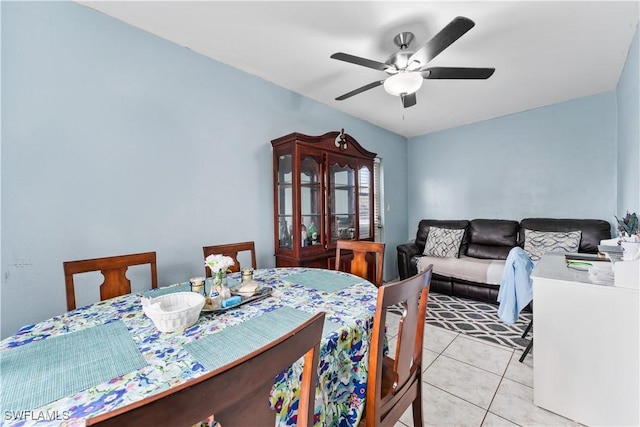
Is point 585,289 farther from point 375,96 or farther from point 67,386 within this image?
point 375,96

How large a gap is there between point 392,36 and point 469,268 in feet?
8.87

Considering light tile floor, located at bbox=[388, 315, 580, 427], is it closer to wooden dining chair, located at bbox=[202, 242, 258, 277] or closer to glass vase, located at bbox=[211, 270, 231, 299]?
glass vase, located at bbox=[211, 270, 231, 299]

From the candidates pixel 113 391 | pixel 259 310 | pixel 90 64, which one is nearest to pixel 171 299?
pixel 259 310

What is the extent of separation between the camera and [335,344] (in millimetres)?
907

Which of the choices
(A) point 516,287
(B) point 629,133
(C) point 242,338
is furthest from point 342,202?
(B) point 629,133

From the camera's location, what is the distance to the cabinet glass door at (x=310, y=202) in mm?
2539

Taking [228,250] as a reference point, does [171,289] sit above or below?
below

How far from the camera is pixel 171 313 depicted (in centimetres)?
96

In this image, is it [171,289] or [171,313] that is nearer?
[171,313]

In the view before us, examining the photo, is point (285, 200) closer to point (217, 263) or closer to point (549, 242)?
point (217, 263)

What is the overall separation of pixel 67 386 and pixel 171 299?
0.47 m

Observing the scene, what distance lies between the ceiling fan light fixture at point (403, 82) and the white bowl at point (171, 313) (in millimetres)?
1805

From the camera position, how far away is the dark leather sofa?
9.68 ft

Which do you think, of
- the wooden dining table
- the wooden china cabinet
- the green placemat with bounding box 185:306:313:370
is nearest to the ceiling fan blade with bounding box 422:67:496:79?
the wooden china cabinet
